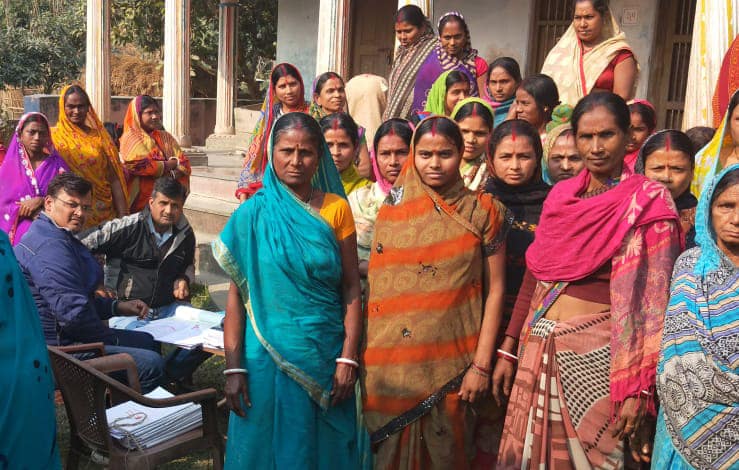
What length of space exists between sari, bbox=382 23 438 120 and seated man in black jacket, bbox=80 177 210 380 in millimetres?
1755

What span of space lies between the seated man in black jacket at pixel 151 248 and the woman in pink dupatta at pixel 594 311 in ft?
8.65

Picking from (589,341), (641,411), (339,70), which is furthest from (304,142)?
(339,70)

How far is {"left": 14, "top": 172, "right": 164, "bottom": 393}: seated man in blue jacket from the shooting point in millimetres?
3715

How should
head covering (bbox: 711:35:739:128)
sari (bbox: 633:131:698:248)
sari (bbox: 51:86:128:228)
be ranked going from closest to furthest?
sari (bbox: 633:131:698:248) < head covering (bbox: 711:35:739:128) < sari (bbox: 51:86:128:228)

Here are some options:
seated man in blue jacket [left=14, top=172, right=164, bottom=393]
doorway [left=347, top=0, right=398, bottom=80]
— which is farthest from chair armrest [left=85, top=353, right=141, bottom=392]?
doorway [left=347, top=0, right=398, bottom=80]

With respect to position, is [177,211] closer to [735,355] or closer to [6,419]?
[6,419]

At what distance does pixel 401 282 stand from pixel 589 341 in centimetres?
71

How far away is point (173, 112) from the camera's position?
12492 millimetres

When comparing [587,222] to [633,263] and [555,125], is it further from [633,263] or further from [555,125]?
[555,125]

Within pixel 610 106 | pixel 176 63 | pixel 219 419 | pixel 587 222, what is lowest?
pixel 219 419

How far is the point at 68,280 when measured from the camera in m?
3.75

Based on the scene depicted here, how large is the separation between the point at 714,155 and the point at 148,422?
273cm

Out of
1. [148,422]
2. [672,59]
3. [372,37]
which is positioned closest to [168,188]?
[148,422]

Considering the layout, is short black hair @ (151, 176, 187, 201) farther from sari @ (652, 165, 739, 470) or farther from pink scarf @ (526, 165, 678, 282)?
sari @ (652, 165, 739, 470)
